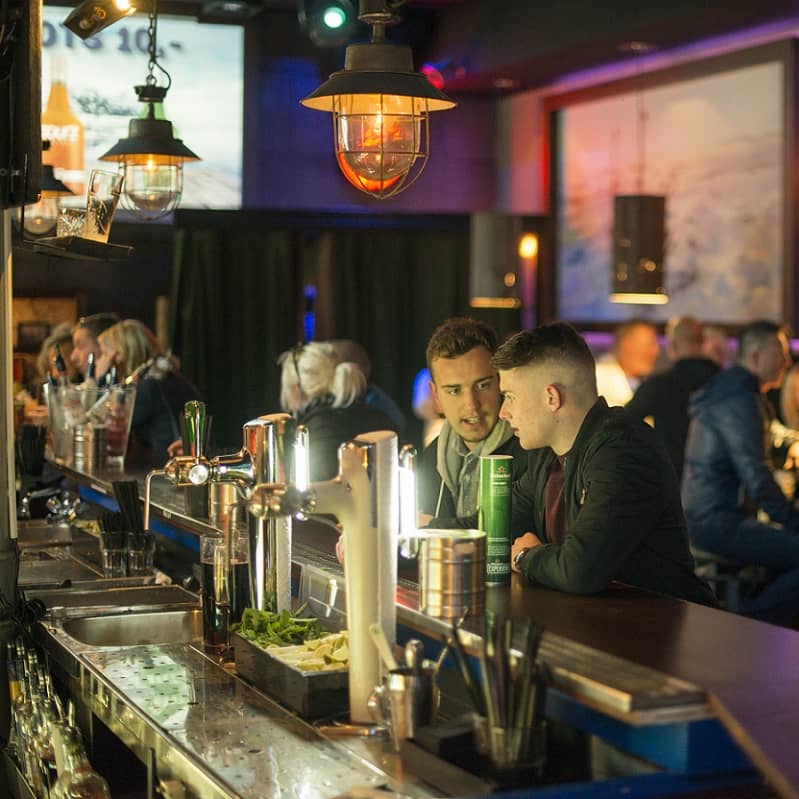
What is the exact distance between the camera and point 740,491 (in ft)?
20.1

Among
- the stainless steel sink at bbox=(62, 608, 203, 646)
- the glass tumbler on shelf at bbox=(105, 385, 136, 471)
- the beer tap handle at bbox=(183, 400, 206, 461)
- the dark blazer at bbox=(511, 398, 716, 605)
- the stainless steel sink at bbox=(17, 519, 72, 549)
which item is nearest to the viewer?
the dark blazer at bbox=(511, 398, 716, 605)

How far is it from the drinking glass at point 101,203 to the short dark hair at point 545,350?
1181 mm

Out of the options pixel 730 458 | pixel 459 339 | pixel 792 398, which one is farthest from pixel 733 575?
pixel 459 339

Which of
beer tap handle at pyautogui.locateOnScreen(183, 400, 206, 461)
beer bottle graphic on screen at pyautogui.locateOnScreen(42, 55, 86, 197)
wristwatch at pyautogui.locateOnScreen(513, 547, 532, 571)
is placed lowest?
wristwatch at pyautogui.locateOnScreen(513, 547, 532, 571)

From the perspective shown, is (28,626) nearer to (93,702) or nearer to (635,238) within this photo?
(93,702)

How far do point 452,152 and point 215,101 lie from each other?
5.78 ft

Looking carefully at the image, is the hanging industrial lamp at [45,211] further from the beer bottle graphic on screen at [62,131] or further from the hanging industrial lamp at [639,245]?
the hanging industrial lamp at [639,245]

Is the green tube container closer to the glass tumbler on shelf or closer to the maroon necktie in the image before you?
the maroon necktie

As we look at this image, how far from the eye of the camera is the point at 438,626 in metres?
2.28

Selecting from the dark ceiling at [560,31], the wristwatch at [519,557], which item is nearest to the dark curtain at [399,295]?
the dark ceiling at [560,31]

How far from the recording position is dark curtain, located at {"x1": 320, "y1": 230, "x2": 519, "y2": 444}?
902 cm

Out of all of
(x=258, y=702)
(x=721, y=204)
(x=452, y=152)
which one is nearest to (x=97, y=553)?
(x=258, y=702)

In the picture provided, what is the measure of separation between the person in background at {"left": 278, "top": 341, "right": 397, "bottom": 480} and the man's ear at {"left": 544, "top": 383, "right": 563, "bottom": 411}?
2.52 meters

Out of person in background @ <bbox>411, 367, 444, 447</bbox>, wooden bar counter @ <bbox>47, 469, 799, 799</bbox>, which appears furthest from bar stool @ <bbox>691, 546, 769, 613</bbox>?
wooden bar counter @ <bbox>47, 469, 799, 799</bbox>
